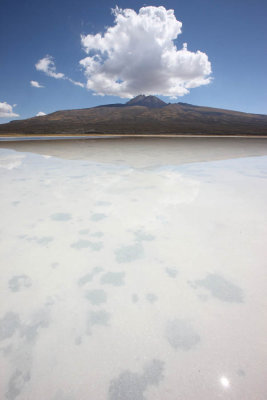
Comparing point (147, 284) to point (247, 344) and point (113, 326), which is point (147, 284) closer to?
point (113, 326)

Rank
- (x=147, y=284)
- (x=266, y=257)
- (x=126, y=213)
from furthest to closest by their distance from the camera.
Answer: (x=126, y=213) < (x=266, y=257) < (x=147, y=284)

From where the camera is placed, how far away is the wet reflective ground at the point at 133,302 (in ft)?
3.66

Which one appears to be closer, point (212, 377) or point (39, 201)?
point (212, 377)

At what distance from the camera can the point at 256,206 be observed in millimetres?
3340

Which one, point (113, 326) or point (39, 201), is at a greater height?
point (39, 201)

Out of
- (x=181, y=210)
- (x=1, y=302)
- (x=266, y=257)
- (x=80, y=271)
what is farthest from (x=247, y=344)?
(x=181, y=210)

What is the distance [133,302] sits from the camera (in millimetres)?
1571

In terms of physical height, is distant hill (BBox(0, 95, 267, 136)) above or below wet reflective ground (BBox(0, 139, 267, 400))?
above

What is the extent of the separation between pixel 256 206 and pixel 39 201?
3843 millimetres

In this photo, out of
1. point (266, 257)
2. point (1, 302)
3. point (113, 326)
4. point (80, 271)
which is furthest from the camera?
point (266, 257)

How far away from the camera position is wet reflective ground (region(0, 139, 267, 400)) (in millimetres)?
1115

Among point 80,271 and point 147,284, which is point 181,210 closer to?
point 147,284

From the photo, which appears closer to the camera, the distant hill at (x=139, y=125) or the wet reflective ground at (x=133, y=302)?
the wet reflective ground at (x=133, y=302)

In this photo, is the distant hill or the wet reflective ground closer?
the wet reflective ground
